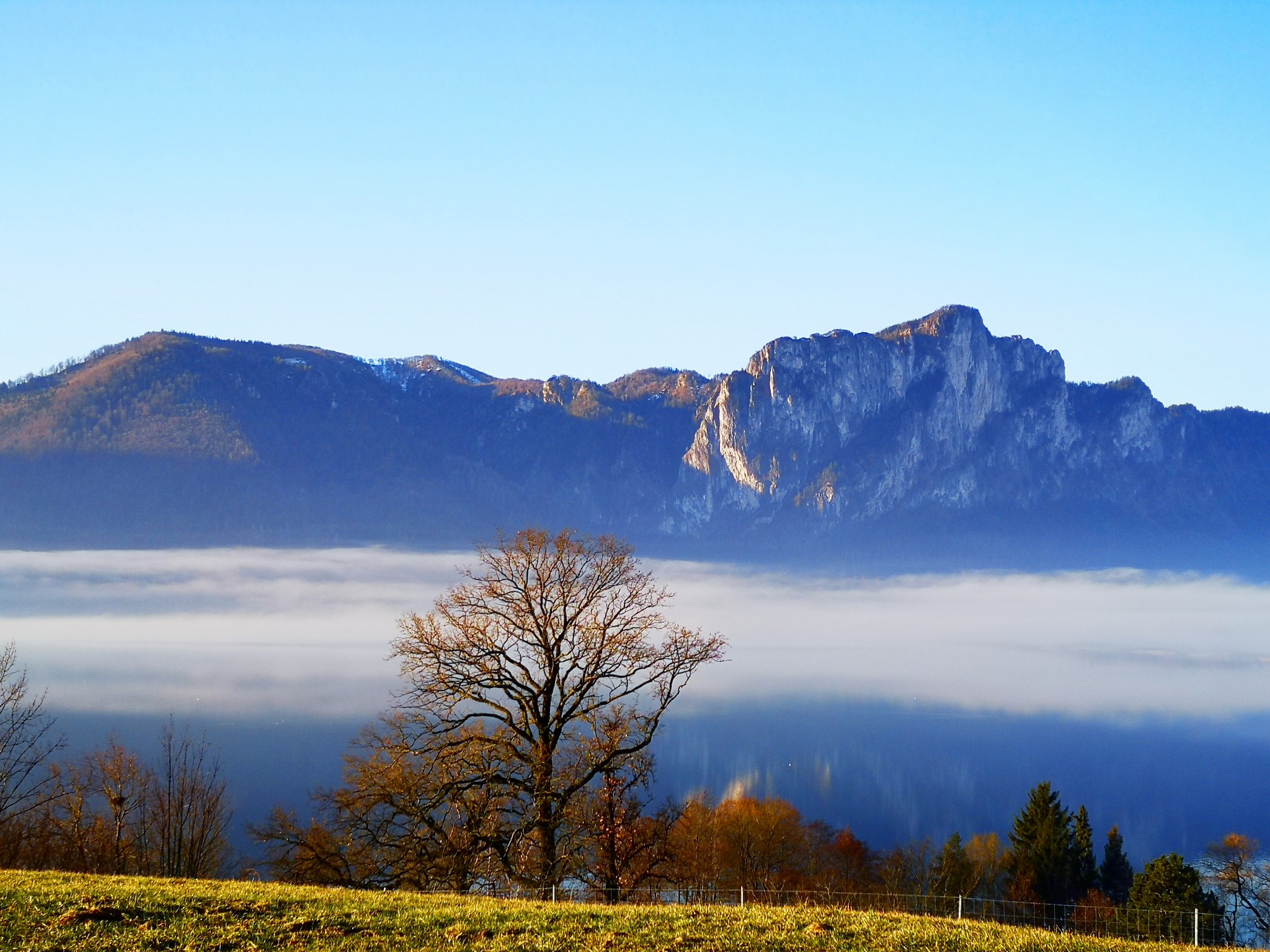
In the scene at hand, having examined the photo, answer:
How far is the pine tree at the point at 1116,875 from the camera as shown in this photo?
95312mm

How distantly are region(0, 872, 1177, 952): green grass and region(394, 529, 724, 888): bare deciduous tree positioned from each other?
916 cm

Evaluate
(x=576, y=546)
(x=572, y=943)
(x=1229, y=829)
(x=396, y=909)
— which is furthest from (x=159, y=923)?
(x=1229, y=829)

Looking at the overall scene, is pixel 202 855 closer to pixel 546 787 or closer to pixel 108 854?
pixel 108 854

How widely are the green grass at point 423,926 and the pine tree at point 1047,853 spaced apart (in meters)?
85.5

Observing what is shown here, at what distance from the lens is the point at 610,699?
97.7 ft

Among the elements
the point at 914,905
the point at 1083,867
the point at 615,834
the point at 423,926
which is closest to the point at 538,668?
the point at 615,834

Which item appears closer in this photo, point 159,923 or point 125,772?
point 159,923

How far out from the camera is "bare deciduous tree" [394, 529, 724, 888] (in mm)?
29266

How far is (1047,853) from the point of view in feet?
318

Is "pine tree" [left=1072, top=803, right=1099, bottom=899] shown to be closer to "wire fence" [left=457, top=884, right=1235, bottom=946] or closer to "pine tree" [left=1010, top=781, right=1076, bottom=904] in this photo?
"pine tree" [left=1010, top=781, right=1076, bottom=904]

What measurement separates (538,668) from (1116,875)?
86.9m

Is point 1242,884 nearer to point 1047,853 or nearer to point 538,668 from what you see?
point 1047,853

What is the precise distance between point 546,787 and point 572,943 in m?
12.2

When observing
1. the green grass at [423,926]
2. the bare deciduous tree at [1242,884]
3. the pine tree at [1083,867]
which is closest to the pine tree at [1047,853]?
the pine tree at [1083,867]
